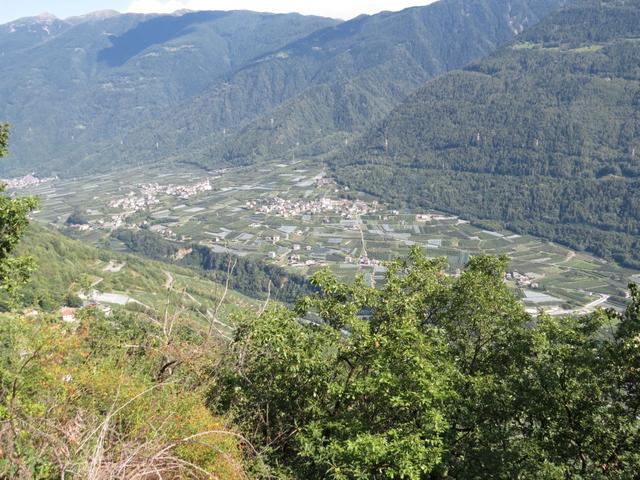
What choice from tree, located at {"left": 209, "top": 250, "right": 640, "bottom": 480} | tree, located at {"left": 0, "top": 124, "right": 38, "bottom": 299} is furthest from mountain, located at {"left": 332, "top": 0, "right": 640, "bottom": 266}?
tree, located at {"left": 0, "top": 124, "right": 38, "bottom": 299}

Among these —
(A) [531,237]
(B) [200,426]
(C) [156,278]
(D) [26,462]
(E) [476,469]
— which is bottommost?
(A) [531,237]

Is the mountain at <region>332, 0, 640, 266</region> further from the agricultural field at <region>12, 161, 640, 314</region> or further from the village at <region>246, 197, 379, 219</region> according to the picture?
the village at <region>246, 197, 379, 219</region>

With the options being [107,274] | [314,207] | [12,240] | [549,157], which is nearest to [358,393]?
[12,240]

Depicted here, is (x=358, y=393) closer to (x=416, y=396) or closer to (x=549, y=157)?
(x=416, y=396)

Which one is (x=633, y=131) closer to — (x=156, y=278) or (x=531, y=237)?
(x=531, y=237)

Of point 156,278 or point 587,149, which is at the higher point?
point 587,149

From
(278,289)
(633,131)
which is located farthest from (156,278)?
(633,131)
